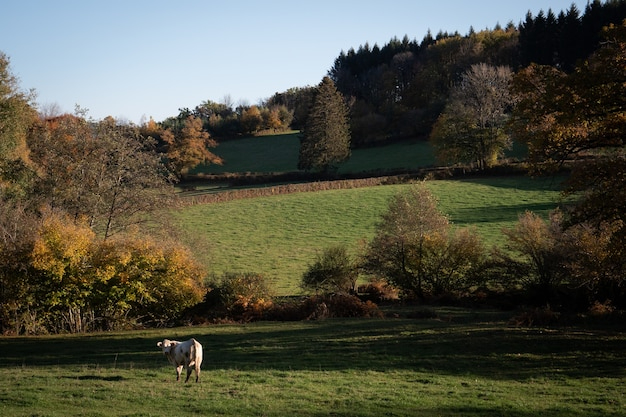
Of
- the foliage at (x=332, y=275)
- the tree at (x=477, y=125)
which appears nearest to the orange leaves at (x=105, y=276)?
the foliage at (x=332, y=275)

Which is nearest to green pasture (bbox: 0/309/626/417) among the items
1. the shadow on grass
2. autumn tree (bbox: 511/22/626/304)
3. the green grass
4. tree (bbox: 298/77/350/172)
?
the shadow on grass

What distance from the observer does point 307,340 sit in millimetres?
21750

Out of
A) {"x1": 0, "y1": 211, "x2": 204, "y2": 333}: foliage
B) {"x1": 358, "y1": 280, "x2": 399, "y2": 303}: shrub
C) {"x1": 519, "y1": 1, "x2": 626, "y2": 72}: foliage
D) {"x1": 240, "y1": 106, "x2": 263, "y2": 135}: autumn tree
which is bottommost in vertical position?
{"x1": 358, "y1": 280, "x2": 399, "y2": 303}: shrub

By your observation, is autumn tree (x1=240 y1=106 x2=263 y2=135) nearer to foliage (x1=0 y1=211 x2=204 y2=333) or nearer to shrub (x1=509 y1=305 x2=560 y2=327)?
foliage (x1=0 y1=211 x2=204 y2=333)

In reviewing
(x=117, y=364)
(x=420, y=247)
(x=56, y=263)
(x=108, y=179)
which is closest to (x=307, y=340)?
(x=117, y=364)

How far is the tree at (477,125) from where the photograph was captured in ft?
229

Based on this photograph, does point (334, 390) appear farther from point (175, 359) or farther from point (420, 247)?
point (420, 247)

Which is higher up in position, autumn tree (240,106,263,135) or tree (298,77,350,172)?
autumn tree (240,106,263,135)

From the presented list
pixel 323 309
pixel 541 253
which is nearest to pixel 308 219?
pixel 323 309

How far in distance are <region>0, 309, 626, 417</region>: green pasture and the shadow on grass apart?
0.04 m

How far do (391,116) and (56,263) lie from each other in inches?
3545

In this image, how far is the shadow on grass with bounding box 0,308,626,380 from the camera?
56.4 feet

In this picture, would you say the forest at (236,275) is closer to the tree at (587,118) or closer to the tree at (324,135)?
the tree at (587,118)

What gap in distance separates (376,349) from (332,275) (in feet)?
48.3
